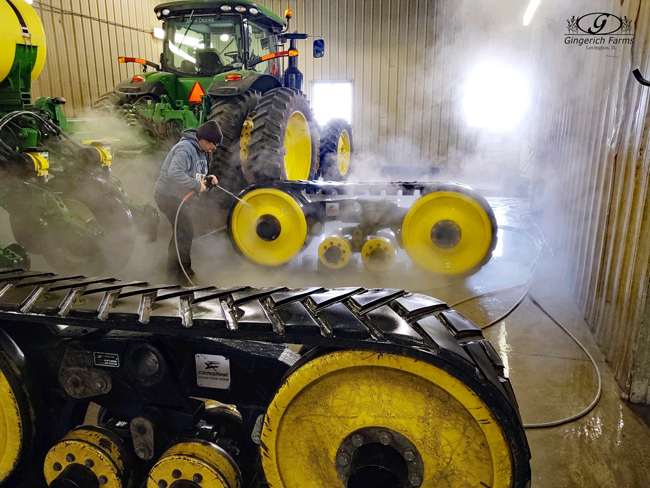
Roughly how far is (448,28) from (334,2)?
10.5 ft

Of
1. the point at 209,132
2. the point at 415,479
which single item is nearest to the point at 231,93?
the point at 209,132

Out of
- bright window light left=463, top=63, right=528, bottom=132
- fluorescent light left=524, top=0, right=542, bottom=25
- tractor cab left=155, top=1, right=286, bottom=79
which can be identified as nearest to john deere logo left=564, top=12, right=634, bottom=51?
tractor cab left=155, top=1, right=286, bottom=79

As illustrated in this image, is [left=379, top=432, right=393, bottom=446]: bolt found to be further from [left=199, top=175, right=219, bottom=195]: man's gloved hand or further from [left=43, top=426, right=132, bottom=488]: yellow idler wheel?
[left=199, top=175, right=219, bottom=195]: man's gloved hand

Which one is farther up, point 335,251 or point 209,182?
point 209,182

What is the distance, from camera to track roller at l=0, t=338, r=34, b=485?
1.87 meters

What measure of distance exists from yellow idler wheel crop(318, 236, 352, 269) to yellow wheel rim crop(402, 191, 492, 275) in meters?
0.61

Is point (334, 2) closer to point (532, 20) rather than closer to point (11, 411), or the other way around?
point (532, 20)

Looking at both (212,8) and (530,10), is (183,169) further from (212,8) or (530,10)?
(530,10)

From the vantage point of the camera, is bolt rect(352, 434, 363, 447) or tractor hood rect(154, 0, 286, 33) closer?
bolt rect(352, 434, 363, 447)

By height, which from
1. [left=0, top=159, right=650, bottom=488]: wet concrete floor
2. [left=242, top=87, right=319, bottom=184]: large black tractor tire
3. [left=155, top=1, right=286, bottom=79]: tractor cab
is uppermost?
[left=155, top=1, right=286, bottom=79]: tractor cab

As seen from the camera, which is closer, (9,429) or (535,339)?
(9,429)

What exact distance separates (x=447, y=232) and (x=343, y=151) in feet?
18.9

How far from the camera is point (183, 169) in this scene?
4656 mm

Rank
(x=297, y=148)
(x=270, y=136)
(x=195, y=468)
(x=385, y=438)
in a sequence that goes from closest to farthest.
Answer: (x=385, y=438) < (x=195, y=468) < (x=270, y=136) < (x=297, y=148)
